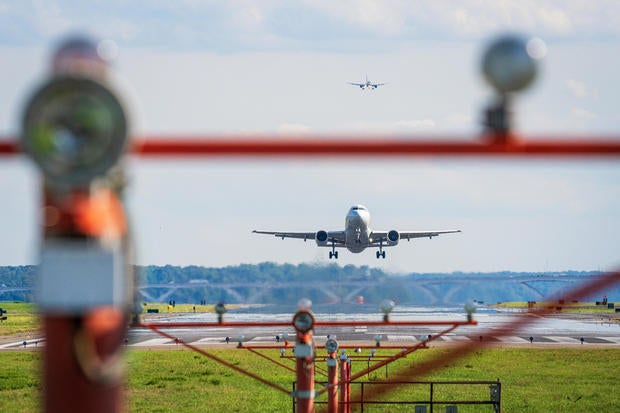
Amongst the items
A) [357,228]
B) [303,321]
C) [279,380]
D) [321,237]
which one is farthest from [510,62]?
[321,237]

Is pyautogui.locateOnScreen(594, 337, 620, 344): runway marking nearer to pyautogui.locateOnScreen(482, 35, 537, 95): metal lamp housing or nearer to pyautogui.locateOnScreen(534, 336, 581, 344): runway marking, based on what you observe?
pyautogui.locateOnScreen(534, 336, 581, 344): runway marking

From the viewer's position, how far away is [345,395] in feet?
66.9

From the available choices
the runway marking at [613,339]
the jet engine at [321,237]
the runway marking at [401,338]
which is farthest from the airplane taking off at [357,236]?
the runway marking at [613,339]

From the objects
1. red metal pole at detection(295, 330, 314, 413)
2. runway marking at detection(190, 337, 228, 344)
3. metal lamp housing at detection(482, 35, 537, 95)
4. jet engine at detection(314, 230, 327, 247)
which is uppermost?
jet engine at detection(314, 230, 327, 247)

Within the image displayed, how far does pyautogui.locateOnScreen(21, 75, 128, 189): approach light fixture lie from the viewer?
2.53 meters

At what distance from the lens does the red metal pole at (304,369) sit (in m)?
10.6

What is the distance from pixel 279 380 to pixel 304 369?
28.6m

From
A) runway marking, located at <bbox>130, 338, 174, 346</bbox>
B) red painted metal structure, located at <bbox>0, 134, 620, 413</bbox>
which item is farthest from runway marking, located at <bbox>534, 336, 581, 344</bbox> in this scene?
red painted metal structure, located at <bbox>0, 134, 620, 413</bbox>

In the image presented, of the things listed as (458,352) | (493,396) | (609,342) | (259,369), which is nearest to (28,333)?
(259,369)

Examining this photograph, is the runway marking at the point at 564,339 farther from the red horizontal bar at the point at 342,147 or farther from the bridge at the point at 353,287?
the red horizontal bar at the point at 342,147

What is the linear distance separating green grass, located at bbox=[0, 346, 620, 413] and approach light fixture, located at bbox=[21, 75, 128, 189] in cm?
2278

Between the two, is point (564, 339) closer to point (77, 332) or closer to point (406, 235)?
point (406, 235)

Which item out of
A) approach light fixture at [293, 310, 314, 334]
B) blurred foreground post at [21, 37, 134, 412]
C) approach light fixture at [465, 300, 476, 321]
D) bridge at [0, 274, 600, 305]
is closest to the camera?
blurred foreground post at [21, 37, 134, 412]

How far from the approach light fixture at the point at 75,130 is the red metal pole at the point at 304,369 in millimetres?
7824
